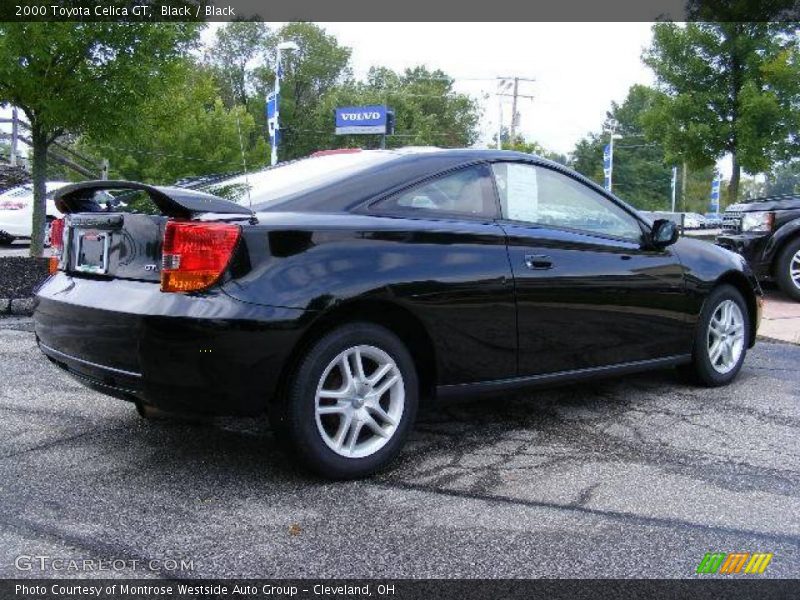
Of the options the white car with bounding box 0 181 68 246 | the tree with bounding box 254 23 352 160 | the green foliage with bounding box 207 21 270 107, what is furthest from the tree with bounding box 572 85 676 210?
the white car with bounding box 0 181 68 246

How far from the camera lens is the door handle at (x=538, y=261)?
4047mm

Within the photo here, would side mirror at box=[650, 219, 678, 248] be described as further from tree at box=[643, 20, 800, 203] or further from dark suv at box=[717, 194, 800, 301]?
tree at box=[643, 20, 800, 203]

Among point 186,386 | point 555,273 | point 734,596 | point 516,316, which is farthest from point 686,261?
point 186,386

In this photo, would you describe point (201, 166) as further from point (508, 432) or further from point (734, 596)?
point (734, 596)

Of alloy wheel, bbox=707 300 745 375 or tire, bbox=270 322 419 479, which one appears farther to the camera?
alloy wheel, bbox=707 300 745 375

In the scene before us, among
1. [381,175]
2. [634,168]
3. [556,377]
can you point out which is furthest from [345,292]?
[634,168]

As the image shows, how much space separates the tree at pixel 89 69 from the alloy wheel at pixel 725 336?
274 inches

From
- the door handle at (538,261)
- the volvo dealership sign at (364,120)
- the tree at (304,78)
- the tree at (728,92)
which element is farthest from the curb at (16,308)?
the tree at (304,78)

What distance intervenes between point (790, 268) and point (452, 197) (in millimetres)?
7199

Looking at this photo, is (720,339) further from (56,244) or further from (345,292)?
(56,244)

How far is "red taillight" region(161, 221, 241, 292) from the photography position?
124 inches

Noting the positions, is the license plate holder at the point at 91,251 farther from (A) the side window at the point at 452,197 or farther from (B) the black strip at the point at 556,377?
(B) the black strip at the point at 556,377

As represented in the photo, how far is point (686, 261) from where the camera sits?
5051 millimetres

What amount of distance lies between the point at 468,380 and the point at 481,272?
1.69 feet
